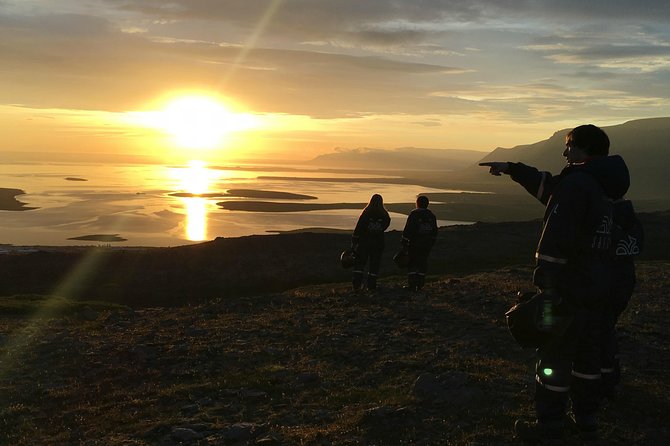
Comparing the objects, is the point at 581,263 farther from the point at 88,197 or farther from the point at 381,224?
the point at 88,197

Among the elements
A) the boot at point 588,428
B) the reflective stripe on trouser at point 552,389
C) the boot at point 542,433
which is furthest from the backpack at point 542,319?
the boot at point 588,428

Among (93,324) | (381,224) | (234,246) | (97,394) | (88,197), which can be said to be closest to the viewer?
(97,394)

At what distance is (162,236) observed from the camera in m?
88.0

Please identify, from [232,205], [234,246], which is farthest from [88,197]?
[234,246]

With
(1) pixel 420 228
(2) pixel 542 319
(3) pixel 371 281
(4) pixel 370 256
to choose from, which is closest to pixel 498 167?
(2) pixel 542 319

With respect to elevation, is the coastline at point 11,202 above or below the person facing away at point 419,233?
below

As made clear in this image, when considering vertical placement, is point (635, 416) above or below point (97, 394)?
above

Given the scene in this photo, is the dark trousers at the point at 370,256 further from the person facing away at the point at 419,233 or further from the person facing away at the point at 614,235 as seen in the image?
the person facing away at the point at 614,235

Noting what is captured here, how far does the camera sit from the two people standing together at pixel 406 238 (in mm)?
17031

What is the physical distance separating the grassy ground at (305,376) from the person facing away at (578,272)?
41 centimetres

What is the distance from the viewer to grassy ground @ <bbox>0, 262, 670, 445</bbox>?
23.2 ft

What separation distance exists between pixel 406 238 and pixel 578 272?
11349 mm

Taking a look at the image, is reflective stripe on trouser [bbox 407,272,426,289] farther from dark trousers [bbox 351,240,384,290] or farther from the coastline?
the coastline

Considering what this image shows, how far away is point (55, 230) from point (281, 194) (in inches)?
3480
